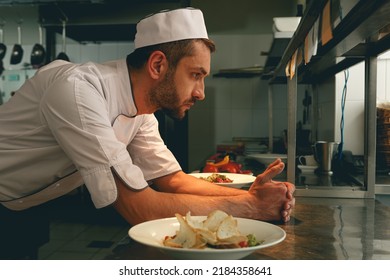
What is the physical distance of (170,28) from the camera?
1574 millimetres

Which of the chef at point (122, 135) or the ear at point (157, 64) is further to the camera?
the ear at point (157, 64)

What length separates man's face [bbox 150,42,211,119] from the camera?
62.1 inches

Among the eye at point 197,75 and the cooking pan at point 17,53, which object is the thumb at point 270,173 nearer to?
the eye at point 197,75

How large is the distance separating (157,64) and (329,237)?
789mm

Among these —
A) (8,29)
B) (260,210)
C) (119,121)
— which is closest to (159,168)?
(119,121)

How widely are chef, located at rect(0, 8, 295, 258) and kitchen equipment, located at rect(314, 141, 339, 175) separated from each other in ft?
3.02

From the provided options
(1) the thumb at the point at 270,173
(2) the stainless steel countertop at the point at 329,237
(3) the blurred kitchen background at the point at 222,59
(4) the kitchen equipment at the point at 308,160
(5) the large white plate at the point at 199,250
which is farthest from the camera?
(3) the blurred kitchen background at the point at 222,59

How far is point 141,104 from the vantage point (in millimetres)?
1680

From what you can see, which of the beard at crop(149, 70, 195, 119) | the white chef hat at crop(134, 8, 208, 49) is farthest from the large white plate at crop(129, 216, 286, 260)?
the white chef hat at crop(134, 8, 208, 49)

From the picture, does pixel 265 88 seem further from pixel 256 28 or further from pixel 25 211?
pixel 25 211

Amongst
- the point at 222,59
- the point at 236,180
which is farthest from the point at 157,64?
the point at 222,59

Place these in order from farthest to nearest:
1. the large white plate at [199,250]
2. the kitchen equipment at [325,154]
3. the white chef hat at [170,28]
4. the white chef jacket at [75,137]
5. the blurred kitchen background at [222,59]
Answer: the blurred kitchen background at [222,59]
the kitchen equipment at [325,154]
the white chef hat at [170,28]
the white chef jacket at [75,137]
the large white plate at [199,250]

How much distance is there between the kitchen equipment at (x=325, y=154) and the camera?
244cm

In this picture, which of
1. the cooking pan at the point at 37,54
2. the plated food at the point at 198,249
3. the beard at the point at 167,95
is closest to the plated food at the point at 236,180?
the beard at the point at 167,95
